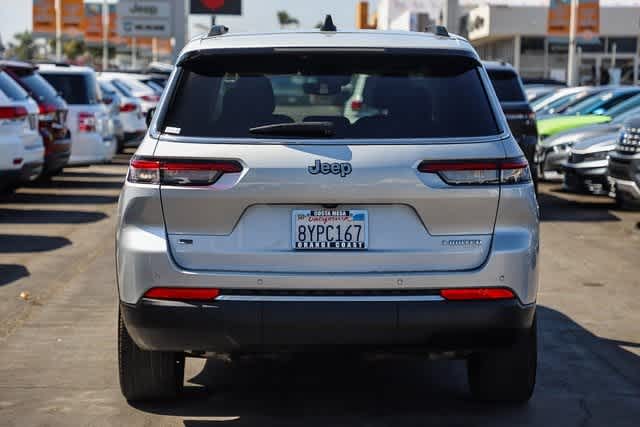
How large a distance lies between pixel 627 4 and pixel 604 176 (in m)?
62.5

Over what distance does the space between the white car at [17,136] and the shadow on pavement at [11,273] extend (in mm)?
3576

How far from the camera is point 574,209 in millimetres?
16969

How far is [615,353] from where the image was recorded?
769 centimetres

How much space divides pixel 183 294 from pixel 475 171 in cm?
130

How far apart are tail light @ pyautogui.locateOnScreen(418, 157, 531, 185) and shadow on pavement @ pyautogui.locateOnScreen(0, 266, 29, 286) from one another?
5617mm

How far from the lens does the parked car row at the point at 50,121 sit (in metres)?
15.0

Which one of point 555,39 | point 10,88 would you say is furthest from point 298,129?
point 555,39

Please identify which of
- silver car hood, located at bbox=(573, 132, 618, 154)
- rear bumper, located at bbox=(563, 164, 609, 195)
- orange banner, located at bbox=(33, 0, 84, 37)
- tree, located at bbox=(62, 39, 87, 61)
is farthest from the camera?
tree, located at bbox=(62, 39, 87, 61)

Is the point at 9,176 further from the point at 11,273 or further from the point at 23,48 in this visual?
the point at 23,48

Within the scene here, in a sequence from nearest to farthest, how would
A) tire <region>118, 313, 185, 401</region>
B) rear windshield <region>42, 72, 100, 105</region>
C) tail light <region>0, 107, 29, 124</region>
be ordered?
1. tire <region>118, 313, 185, 401</region>
2. tail light <region>0, 107, 29, 124</region>
3. rear windshield <region>42, 72, 100, 105</region>

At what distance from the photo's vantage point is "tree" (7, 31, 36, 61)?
151 meters

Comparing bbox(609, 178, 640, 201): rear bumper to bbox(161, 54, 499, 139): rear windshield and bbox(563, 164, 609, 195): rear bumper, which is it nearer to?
bbox(563, 164, 609, 195): rear bumper

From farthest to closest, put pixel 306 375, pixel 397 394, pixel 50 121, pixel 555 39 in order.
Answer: pixel 555 39
pixel 50 121
pixel 306 375
pixel 397 394

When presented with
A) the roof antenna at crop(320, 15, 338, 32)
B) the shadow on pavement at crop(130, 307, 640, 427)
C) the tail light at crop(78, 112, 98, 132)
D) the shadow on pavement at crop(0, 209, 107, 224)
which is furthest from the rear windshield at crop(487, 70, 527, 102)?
the roof antenna at crop(320, 15, 338, 32)
